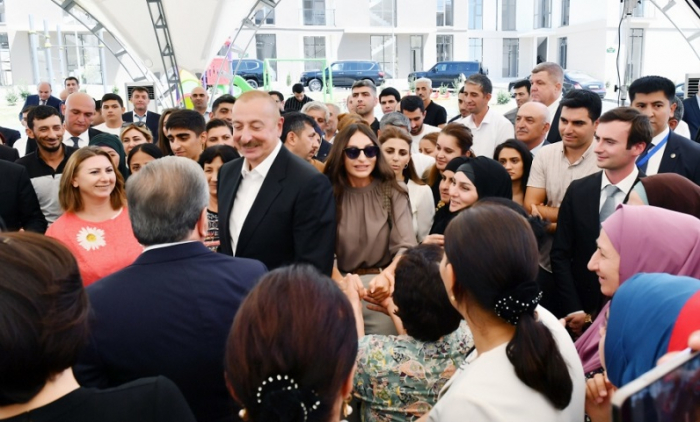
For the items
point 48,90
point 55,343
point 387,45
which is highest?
point 387,45

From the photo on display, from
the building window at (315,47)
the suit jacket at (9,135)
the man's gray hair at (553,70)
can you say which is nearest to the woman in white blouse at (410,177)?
the man's gray hair at (553,70)

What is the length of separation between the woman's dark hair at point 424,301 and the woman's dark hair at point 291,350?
67 centimetres

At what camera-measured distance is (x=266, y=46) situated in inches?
1344

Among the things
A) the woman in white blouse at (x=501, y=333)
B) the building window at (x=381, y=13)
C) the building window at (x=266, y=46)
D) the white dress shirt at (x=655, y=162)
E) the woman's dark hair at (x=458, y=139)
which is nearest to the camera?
the woman in white blouse at (x=501, y=333)

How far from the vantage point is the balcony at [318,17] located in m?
34.8

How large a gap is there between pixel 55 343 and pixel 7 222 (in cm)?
295

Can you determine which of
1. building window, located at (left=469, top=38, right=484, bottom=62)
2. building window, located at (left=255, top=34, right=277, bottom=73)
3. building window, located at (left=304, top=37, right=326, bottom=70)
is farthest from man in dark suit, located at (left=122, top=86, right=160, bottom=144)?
building window, located at (left=469, top=38, right=484, bottom=62)

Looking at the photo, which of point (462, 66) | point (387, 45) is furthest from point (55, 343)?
point (387, 45)

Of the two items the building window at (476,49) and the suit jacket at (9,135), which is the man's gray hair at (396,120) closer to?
the suit jacket at (9,135)

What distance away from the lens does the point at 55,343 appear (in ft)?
3.71

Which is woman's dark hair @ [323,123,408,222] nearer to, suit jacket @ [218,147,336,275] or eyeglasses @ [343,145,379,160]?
eyeglasses @ [343,145,379,160]

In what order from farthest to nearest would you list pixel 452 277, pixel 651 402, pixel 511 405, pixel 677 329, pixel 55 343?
pixel 452 277, pixel 511 405, pixel 677 329, pixel 55 343, pixel 651 402

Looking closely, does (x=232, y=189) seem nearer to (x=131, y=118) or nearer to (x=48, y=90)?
(x=131, y=118)

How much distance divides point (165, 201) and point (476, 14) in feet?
130
